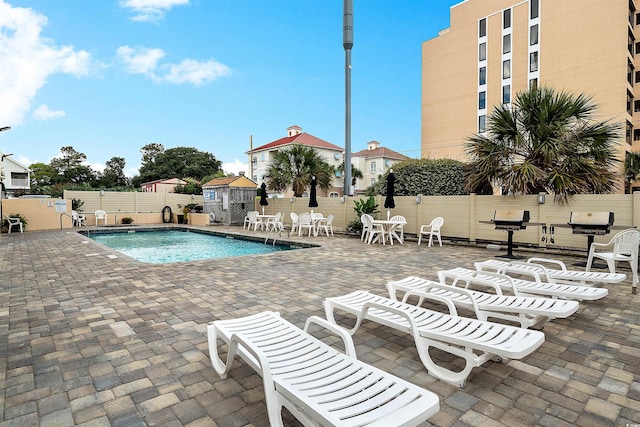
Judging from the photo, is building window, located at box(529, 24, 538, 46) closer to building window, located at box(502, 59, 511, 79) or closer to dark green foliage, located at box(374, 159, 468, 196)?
building window, located at box(502, 59, 511, 79)

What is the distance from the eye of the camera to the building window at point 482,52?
30656 millimetres

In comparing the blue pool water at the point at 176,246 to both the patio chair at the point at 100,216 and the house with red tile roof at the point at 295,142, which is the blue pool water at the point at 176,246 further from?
the house with red tile roof at the point at 295,142

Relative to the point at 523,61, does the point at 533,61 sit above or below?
below

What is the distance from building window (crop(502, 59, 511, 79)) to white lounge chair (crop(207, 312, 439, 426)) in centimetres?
3359

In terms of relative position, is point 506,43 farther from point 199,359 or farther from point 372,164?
point 199,359

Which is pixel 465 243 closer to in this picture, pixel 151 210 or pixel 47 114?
pixel 151 210

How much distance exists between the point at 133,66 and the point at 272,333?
24128mm

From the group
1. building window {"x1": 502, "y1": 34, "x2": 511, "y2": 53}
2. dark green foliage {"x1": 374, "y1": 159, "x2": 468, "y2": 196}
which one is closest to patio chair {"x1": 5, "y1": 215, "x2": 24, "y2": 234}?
dark green foliage {"x1": 374, "y1": 159, "x2": 468, "y2": 196}

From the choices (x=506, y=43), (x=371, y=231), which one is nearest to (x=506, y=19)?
(x=506, y=43)

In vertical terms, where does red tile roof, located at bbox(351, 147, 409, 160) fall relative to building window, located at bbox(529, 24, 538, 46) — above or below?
below

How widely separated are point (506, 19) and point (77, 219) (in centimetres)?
3410

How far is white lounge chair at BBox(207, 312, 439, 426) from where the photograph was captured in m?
1.43

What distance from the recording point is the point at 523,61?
93.8 ft

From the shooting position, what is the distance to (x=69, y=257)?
24.1 feet
